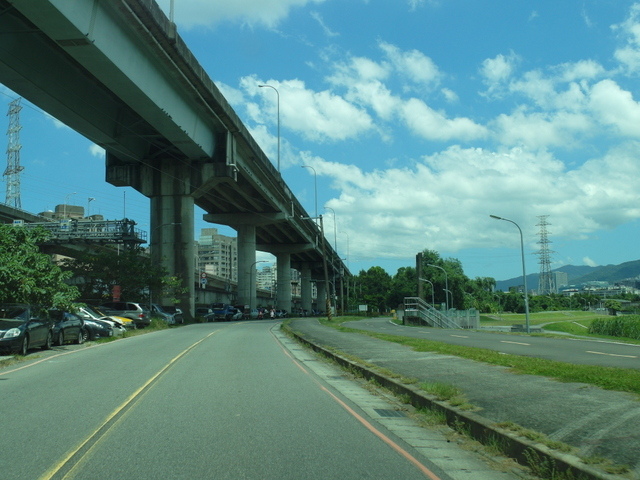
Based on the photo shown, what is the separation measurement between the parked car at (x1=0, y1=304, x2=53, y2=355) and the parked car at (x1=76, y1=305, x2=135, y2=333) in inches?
134

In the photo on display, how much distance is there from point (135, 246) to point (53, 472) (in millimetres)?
62298

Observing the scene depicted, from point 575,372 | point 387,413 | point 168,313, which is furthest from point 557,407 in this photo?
point 168,313

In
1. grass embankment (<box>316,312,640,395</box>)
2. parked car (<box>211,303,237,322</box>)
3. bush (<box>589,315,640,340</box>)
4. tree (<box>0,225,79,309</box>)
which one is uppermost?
tree (<box>0,225,79,309</box>)

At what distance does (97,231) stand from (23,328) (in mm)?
46329

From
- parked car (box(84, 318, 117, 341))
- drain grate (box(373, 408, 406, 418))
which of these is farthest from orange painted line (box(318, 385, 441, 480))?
parked car (box(84, 318, 117, 341))

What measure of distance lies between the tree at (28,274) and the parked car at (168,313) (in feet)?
77.4

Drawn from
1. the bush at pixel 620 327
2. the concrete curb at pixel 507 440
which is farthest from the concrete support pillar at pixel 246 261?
the concrete curb at pixel 507 440

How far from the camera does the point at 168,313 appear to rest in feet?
163

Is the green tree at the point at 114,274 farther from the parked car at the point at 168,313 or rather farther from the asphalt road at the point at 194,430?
the asphalt road at the point at 194,430

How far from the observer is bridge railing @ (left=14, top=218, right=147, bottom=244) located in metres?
62.4

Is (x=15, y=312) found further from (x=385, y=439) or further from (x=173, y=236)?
(x=173, y=236)

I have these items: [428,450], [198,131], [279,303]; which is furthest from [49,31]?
[279,303]

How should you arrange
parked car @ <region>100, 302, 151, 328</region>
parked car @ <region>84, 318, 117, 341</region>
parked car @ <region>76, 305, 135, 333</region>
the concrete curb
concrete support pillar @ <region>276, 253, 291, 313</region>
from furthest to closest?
concrete support pillar @ <region>276, 253, 291, 313</region>, parked car @ <region>100, 302, 151, 328</region>, parked car @ <region>76, 305, 135, 333</region>, parked car @ <region>84, 318, 117, 341</region>, the concrete curb

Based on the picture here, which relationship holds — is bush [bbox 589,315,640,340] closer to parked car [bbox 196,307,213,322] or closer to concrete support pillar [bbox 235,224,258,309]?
parked car [bbox 196,307,213,322]
